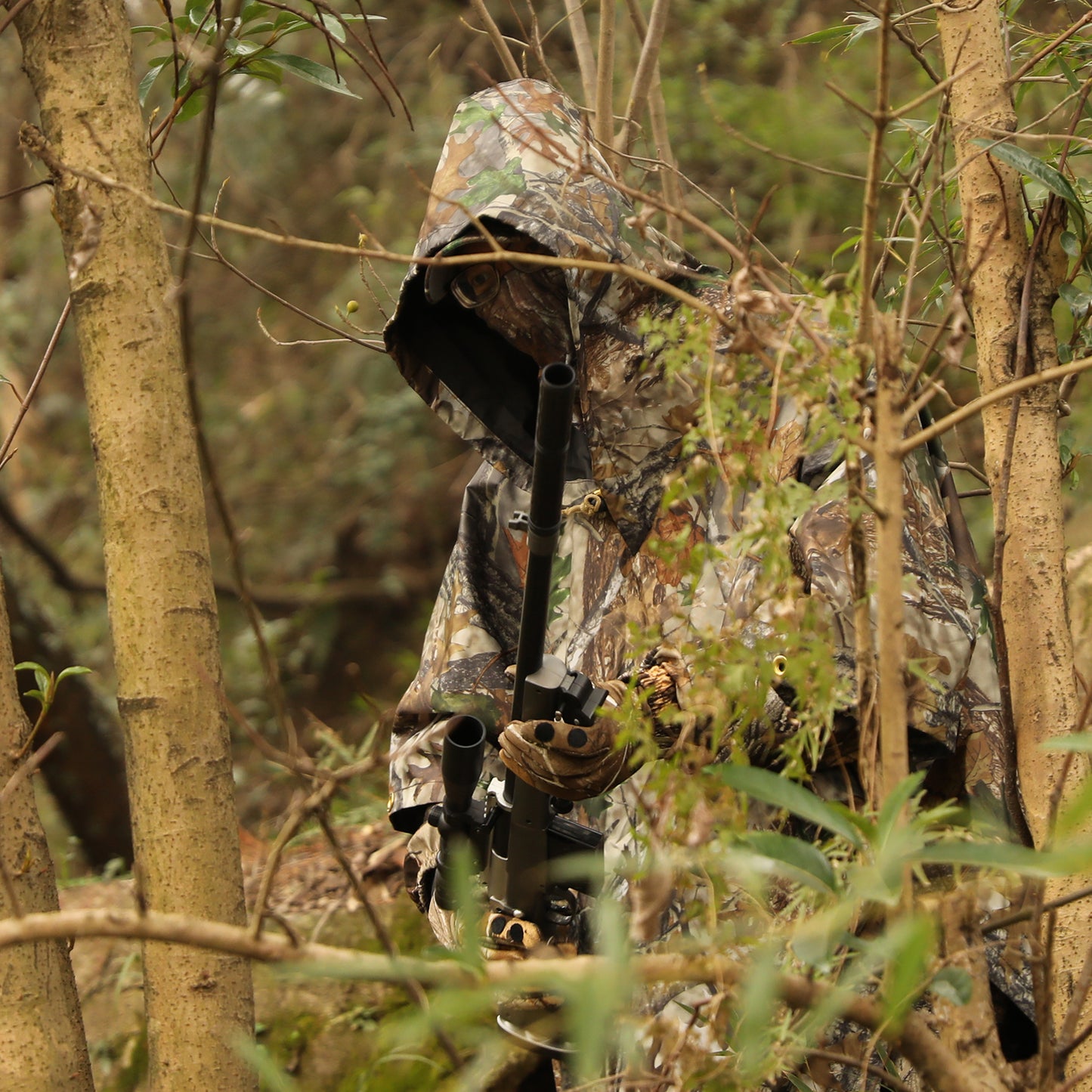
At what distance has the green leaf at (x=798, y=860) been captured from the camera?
0.78 m

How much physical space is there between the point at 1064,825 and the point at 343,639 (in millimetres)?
6573

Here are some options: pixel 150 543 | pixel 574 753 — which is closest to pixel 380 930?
pixel 574 753

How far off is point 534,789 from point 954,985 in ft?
3.56

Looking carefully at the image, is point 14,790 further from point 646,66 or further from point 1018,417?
point 646,66

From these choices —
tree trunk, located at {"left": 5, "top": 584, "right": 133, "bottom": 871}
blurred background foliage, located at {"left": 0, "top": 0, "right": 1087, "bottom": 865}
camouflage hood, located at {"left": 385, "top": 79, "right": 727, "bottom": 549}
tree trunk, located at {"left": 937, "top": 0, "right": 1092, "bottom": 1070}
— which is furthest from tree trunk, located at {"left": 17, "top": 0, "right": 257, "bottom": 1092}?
blurred background foliage, located at {"left": 0, "top": 0, "right": 1087, "bottom": 865}

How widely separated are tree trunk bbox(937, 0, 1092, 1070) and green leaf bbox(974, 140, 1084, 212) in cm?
2

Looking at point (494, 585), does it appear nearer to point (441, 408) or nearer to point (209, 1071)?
point (441, 408)

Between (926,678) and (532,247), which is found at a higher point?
(532,247)

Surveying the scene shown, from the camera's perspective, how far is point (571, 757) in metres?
1.47

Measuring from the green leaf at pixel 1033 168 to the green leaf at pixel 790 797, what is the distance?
1.08 metres

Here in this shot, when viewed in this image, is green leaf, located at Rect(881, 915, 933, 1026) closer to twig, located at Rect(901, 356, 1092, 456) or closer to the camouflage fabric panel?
twig, located at Rect(901, 356, 1092, 456)

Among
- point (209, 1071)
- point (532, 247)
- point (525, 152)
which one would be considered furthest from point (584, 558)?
point (209, 1071)

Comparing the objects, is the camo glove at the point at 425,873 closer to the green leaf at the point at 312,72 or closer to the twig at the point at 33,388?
the twig at the point at 33,388

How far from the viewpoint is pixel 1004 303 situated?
167 centimetres
